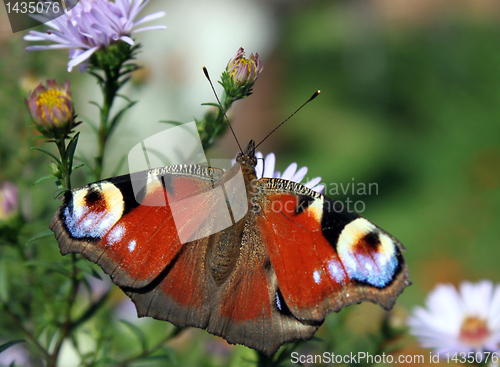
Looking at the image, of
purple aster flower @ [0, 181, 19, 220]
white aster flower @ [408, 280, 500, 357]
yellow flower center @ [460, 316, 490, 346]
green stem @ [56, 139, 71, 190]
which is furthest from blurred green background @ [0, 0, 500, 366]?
green stem @ [56, 139, 71, 190]

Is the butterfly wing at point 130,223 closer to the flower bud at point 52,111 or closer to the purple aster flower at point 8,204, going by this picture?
the flower bud at point 52,111

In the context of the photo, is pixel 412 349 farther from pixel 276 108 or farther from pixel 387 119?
pixel 276 108

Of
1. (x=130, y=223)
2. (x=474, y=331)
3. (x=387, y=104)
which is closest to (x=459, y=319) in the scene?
(x=474, y=331)

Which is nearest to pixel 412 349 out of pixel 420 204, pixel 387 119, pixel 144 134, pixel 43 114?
pixel 420 204

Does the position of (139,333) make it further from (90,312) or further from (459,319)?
(459,319)

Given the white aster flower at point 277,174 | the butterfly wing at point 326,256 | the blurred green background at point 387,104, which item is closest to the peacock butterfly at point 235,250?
the butterfly wing at point 326,256

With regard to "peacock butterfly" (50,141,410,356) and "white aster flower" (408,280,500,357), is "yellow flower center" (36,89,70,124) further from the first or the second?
"white aster flower" (408,280,500,357)
